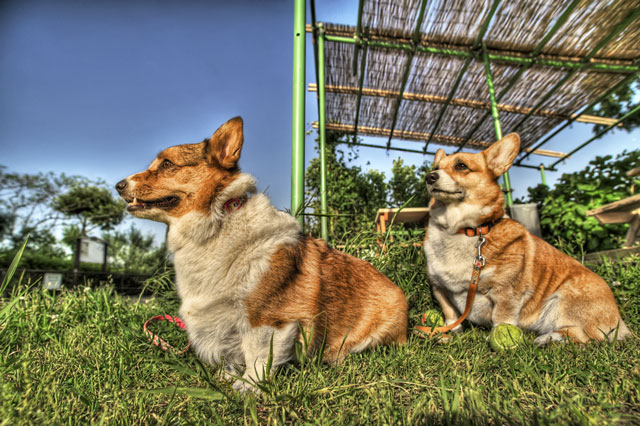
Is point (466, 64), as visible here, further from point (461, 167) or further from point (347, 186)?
point (461, 167)

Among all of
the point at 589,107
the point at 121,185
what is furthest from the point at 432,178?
the point at 589,107

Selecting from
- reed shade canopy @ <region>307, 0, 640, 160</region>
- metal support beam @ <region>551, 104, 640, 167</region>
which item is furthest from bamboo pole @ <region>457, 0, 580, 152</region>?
metal support beam @ <region>551, 104, 640, 167</region>

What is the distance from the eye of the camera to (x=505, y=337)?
2.36 m

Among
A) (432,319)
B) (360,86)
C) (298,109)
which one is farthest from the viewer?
(360,86)

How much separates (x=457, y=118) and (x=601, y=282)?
708 cm

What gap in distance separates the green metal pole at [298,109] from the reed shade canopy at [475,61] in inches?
58.1

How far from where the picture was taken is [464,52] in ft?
21.6

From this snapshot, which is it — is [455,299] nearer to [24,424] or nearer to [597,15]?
[24,424]

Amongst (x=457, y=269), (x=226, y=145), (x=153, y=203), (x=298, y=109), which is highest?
(x=298, y=109)

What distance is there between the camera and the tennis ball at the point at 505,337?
2285 mm

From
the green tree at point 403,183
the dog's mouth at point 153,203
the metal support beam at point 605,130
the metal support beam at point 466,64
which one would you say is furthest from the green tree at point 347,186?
the metal support beam at point 605,130

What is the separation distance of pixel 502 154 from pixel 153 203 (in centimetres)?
290

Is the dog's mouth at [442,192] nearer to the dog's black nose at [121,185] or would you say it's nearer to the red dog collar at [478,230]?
the red dog collar at [478,230]

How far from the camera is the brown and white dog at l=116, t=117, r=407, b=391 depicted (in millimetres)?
1788
